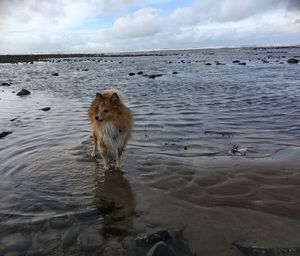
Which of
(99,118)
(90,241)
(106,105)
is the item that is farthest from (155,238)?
(106,105)

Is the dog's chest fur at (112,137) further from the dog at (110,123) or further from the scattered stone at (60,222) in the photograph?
the scattered stone at (60,222)

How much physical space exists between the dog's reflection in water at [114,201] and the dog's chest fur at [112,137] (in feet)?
1.62

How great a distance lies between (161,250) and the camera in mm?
4680

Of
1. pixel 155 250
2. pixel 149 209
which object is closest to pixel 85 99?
pixel 149 209

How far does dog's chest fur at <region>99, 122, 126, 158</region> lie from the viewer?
27.5 feet

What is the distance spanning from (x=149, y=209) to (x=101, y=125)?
2759 mm

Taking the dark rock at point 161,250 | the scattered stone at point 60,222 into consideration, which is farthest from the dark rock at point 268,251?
the scattered stone at point 60,222

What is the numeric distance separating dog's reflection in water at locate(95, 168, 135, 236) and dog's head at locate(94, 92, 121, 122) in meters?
1.27

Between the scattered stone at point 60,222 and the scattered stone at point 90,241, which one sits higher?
the scattered stone at point 60,222

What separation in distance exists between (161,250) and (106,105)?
13.3 feet

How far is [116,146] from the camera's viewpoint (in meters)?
8.51

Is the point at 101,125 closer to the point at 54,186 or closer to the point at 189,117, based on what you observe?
the point at 54,186

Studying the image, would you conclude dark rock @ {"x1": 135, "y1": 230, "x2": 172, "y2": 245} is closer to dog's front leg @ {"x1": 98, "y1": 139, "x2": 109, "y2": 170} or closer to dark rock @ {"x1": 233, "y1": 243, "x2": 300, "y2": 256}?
dark rock @ {"x1": 233, "y1": 243, "x2": 300, "y2": 256}

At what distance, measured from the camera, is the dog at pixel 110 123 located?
26.4 ft
